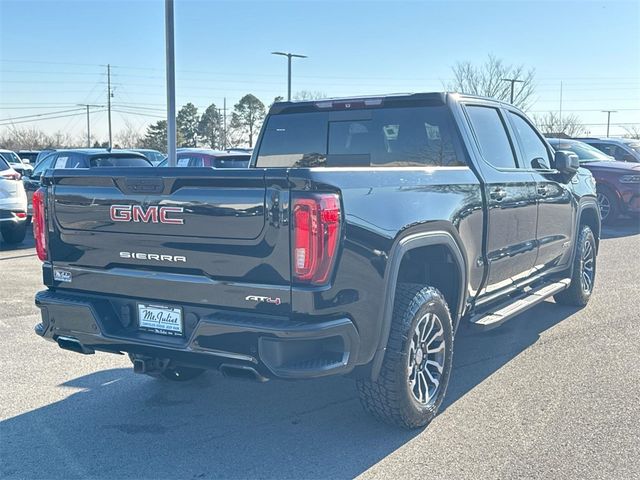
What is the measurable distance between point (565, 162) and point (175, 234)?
4.01 meters

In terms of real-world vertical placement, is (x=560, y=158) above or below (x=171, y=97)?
below

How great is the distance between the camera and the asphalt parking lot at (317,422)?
3.69 metres

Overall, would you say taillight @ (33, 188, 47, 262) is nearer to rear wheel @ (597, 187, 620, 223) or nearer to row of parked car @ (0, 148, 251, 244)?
row of parked car @ (0, 148, 251, 244)

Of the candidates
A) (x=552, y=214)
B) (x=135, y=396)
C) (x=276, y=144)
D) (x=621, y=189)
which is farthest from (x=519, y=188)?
(x=621, y=189)

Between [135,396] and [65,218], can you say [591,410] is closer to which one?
[135,396]

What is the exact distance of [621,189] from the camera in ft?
46.9

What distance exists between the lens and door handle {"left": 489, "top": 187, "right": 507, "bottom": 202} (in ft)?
16.4

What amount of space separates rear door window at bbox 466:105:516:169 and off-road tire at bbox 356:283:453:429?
5.21 feet

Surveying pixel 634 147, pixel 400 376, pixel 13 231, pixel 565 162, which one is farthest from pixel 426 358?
pixel 634 147

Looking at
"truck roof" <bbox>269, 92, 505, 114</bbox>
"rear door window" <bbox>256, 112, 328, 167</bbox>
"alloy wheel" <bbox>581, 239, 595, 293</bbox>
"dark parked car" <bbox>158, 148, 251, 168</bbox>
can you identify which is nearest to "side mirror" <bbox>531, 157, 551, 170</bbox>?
"truck roof" <bbox>269, 92, 505, 114</bbox>

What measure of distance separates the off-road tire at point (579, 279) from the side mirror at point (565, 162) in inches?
41.4

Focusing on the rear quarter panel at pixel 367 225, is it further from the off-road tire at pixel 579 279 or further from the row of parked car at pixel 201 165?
the row of parked car at pixel 201 165

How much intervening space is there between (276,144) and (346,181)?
229 cm

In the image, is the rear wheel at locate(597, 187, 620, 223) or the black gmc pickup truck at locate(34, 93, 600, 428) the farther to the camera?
the rear wheel at locate(597, 187, 620, 223)
